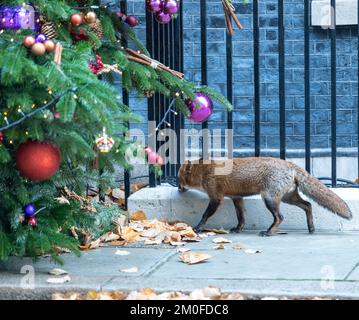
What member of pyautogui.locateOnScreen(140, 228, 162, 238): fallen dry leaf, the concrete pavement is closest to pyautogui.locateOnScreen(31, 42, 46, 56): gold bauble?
the concrete pavement

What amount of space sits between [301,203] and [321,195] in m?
0.21

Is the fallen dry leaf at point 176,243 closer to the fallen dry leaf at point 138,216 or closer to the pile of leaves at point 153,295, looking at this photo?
the fallen dry leaf at point 138,216

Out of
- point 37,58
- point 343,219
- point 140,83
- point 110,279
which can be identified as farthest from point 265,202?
point 37,58

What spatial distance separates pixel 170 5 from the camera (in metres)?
5.50

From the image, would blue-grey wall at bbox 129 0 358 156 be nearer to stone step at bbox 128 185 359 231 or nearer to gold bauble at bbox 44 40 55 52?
stone step at bbox 128 185 359 231

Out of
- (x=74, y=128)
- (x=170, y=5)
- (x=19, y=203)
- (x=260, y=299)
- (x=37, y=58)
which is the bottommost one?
(x=260, y=299)

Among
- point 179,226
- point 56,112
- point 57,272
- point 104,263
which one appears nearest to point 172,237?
point 179,226

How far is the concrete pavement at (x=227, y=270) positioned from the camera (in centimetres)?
449

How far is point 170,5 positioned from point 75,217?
1466 millimetres

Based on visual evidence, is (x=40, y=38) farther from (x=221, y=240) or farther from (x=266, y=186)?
(x=266, y=186)

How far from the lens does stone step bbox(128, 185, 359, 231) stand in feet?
20.8

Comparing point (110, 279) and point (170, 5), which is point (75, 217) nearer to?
point (110, 279)

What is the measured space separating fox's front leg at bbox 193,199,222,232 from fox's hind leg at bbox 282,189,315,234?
49cm

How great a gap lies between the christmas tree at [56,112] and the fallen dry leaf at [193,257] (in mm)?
606
